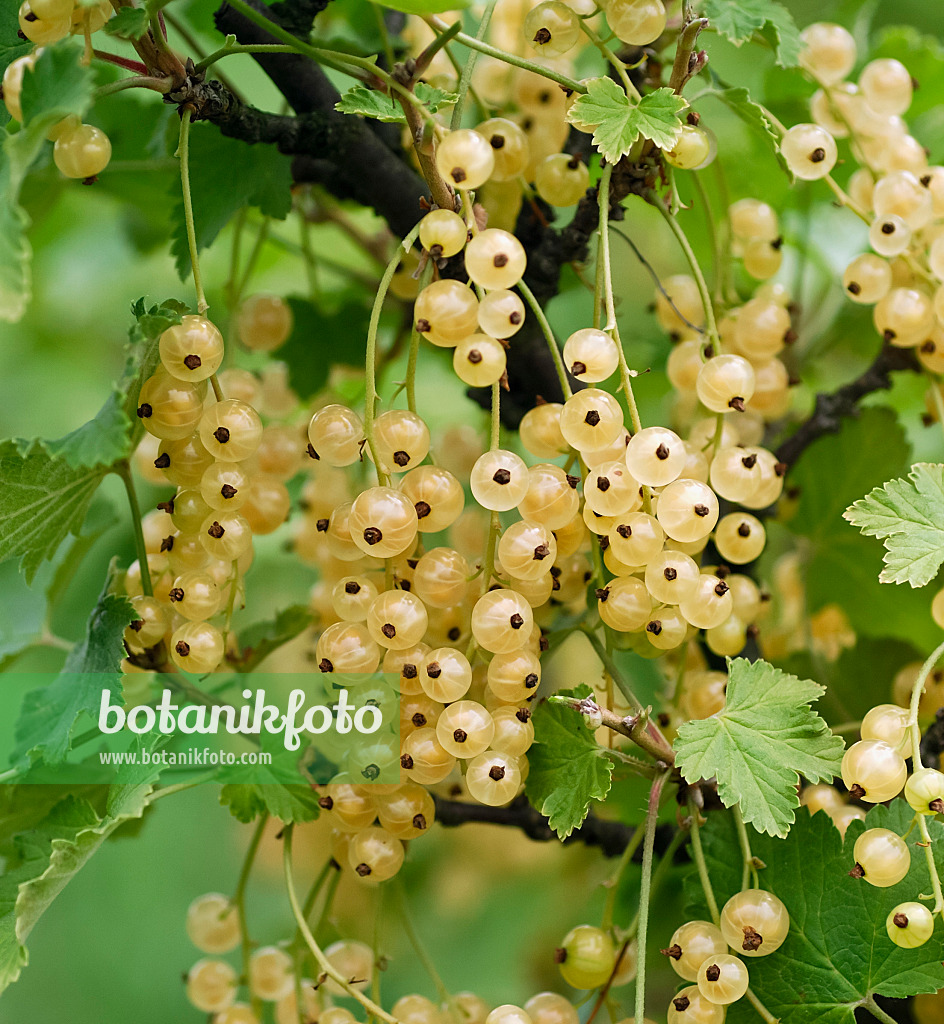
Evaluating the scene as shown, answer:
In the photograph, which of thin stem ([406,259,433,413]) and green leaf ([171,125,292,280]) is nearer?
thin stem ([406,259,433,413])

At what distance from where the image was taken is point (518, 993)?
1.01 m

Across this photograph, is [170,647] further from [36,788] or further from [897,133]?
[897,133]

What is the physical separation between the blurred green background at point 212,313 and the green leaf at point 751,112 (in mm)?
215

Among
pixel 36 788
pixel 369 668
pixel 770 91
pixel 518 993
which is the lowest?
pixel 518 993

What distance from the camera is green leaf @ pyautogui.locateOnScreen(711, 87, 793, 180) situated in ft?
1.65

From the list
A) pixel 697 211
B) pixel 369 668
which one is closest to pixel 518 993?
pixel 369 668

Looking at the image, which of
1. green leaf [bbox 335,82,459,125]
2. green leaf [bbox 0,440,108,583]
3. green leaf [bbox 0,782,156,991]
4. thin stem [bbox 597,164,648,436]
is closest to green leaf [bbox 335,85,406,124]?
green leaf [bbox 335,82,459,125]

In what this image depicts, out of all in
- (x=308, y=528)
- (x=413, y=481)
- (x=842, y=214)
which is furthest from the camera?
(x=842, y=214)

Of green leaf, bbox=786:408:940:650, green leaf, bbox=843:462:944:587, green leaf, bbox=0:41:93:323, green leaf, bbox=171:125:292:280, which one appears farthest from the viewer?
green leaf, bbox=786:408:940:650

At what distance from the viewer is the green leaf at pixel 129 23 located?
0.41m

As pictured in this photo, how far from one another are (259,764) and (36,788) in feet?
0.49

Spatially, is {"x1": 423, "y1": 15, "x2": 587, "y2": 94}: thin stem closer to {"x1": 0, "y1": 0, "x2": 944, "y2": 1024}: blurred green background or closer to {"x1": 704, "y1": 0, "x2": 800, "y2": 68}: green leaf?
{"x1": 704, "y1": 0, "x2": 800, "y2": 68}: green leaf

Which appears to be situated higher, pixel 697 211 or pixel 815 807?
pixel 697 211

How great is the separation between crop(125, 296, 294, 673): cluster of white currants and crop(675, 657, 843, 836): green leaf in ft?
0.81
